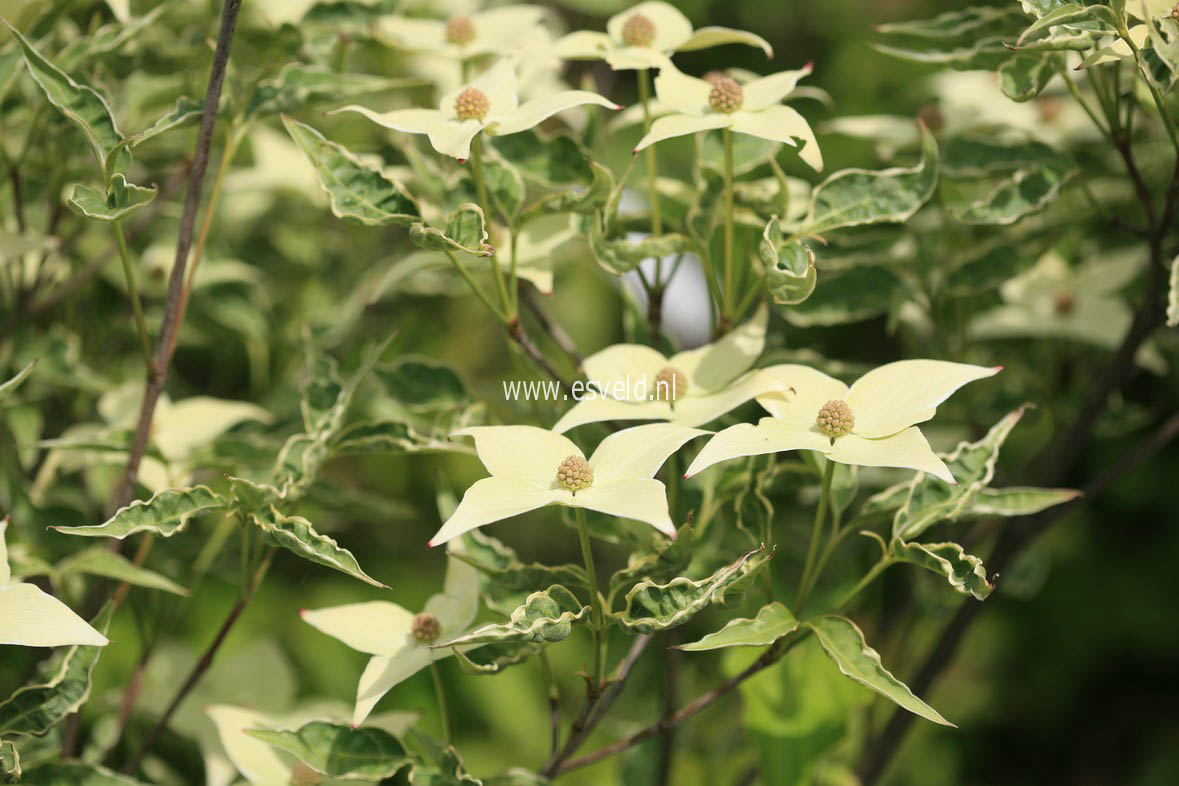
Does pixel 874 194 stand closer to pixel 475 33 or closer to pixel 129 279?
pixel 475 33

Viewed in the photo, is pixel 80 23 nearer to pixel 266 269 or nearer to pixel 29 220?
pixel 29 220

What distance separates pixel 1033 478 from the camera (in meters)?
0.95

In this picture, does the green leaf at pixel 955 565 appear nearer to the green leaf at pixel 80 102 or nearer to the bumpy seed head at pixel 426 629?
the bumpy seed head at pixel 426 629

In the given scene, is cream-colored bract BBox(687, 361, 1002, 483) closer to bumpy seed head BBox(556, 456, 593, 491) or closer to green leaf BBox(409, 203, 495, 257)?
bumpy seed head BBox(556, 456, 593, 491)

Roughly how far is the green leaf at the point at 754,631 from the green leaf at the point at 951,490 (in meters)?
0.08

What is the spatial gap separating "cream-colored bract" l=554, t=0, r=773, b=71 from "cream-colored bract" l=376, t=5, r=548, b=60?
10 centimetres

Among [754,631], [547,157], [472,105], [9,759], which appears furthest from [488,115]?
[9,759]

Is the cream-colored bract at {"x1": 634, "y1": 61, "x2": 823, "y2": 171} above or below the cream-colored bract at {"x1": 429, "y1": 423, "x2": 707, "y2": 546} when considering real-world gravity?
above

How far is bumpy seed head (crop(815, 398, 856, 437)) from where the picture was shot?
2.02 ft

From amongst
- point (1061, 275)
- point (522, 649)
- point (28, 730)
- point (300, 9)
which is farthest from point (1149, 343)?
point (28, 730)

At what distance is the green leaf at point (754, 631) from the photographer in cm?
57

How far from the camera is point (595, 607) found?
614 mm

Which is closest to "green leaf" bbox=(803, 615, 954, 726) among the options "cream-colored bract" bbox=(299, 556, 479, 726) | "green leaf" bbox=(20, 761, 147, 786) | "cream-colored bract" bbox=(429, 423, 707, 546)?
"cream-colored bract" bbox=(429, 423, 707, 546)

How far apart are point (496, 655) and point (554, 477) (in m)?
0.11
